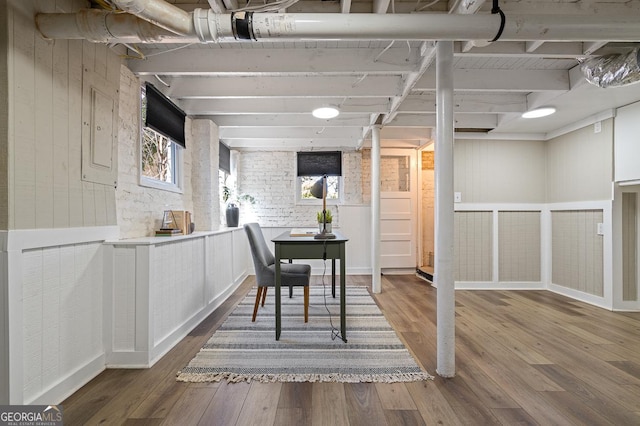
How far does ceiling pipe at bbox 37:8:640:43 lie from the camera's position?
1661mm

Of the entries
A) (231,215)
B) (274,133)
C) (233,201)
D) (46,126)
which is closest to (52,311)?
(46,126)

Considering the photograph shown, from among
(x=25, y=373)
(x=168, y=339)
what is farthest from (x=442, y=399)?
(x=25, y=373)

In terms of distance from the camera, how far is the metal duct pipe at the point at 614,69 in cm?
221

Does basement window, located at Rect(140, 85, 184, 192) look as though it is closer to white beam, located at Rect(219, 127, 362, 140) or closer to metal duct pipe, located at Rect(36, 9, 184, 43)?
metal duct pipe, located at Rect(36, 9, 184, 43)

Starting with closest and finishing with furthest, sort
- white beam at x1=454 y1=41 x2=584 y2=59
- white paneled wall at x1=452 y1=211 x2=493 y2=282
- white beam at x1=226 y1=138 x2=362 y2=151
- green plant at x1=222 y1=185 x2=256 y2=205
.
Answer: white beam at x1=454 y1=41 x2=584 y2=59 → white paneled wall at x1=452 y1=211 x2=493 y2=282 → green plant at x1=222 y1=185 x2=256 y2=205 → white beam at x1=226 y1=138 x2=362 y2=151

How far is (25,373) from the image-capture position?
1560mm

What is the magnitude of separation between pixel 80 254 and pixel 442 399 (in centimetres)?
238

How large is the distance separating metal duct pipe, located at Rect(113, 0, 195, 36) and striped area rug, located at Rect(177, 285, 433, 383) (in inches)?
82.9

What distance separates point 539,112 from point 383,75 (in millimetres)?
1942

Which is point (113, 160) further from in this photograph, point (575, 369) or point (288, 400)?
point (575, 369)

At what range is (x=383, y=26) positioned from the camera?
1.69m

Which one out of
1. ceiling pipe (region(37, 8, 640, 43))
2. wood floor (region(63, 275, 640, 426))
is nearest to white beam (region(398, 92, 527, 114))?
ceiling pipe (region(37, 8, 640, 43))

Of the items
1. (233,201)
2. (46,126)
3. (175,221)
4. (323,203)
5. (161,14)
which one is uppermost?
(161,14)

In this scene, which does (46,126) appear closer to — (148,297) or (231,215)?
(148,297)
